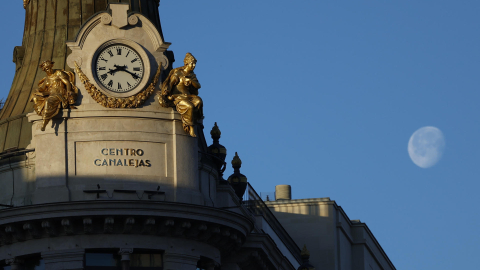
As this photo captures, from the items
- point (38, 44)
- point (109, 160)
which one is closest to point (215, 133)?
point (109, 160)

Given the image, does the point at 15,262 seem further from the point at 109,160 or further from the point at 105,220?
the point at 109,160

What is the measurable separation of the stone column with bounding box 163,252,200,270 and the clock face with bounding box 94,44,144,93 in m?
7.23

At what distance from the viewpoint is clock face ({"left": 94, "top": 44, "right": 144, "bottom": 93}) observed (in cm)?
5381

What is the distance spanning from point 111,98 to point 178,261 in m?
7.31

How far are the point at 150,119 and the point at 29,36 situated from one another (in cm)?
823

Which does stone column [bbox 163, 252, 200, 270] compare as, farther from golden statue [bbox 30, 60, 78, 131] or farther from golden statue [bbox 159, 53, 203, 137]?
golden statue [bbox 30, 60, 78, 131]

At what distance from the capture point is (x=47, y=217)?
A: 50.4 m

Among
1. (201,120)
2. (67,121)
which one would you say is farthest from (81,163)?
(201,120)

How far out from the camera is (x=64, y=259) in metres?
50.9

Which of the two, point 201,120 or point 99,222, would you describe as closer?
point 99,222

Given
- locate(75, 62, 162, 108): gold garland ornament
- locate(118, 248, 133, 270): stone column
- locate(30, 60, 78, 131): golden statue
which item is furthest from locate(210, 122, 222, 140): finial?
locate(118, 248, 133, 270): stone column

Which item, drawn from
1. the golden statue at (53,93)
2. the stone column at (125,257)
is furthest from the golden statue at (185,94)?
the stone column at (125,257)

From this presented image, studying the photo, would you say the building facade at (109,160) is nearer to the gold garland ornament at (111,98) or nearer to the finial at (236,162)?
the gold garland ornament at (111,98)

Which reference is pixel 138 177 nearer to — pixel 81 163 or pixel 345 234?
pixel 81 163
